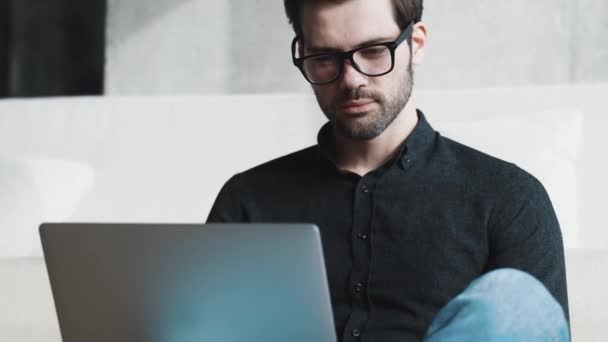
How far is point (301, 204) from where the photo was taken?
1.74m

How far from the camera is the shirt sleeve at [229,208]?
1801 mm

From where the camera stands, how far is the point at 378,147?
1726 millimetres

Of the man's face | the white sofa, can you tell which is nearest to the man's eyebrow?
the man's face

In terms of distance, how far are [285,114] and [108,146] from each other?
450mm

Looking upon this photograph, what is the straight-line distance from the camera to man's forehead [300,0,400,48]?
166 cm

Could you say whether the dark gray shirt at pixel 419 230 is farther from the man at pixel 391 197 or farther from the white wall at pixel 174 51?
the white wall at pixel 174 51

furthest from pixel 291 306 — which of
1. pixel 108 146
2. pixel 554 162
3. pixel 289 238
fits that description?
pixel 108 146

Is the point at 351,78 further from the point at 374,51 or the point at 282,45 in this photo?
the point at 282,45

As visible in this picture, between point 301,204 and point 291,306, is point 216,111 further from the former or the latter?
point 291,306

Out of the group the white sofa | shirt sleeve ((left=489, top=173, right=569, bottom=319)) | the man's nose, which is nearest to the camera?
shirt sleeve ((left=489, top=173, right=569, bottom=319))

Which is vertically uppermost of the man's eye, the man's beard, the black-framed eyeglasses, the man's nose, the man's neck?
the man's eye

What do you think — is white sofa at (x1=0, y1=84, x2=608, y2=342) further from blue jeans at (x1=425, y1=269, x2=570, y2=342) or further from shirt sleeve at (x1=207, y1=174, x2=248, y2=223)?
blue jeans at (x1=425, y1=269, x2=570, y2=342)

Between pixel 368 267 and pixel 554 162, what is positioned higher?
pixel 554 162

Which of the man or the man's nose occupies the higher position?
the man's nose
